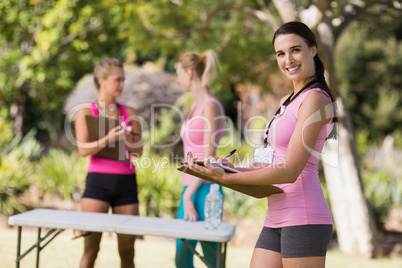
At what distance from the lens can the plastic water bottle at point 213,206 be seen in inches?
132

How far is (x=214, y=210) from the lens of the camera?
3.40 m

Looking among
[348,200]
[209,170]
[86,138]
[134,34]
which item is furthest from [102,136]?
[134,34]

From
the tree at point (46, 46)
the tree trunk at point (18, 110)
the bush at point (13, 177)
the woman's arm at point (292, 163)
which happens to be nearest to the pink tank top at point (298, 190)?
the woman's arm at point (292, 163)

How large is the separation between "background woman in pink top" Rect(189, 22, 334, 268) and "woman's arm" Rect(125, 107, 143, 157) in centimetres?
170

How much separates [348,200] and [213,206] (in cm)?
452

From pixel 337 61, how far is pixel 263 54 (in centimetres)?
1352

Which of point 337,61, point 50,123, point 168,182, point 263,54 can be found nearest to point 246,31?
point 263,54

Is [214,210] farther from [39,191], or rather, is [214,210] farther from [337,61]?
[337,61]

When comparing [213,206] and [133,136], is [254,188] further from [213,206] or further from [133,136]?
[133,136]

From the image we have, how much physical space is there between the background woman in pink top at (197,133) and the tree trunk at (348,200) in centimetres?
403

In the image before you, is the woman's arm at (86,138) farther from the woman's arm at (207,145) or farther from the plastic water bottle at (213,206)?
the plastic water bottle at (213,206)

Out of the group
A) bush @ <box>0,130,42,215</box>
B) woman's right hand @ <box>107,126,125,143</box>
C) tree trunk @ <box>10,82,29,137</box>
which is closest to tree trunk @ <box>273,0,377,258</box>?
woman's right hand @ <box>107,126,125,143</box>

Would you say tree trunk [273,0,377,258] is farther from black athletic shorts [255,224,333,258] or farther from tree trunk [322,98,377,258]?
black athletic shorts [255,224,333,258]

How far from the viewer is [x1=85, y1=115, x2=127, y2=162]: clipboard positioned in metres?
3.85
